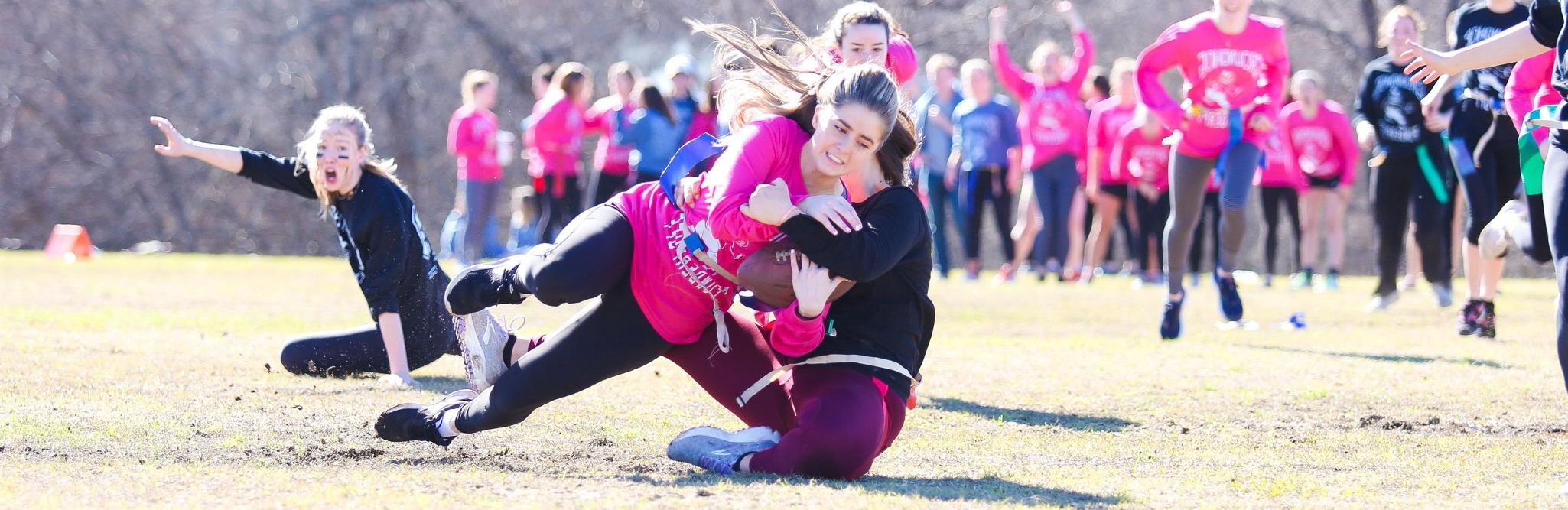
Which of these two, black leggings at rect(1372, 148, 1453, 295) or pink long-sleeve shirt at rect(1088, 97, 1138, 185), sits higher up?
pink long-sleeve shirt at rect(1088, 97, 1138, 185)

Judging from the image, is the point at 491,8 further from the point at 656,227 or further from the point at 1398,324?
the point at 656,227

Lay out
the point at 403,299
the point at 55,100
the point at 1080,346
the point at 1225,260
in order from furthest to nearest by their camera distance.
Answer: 1. the point at 55,100
2. the point at 1225,260
3. the point at 1080,346
4. the point at 403,299

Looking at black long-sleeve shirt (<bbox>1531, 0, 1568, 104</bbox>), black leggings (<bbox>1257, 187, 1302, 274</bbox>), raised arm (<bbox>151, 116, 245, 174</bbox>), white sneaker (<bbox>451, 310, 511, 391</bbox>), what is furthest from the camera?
black leggings (<bbox>1257, 187, 1302, 274</bbox>)

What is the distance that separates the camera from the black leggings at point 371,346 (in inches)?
259

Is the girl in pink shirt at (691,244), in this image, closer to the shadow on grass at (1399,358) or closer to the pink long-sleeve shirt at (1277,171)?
the shadow on grass at (1399,358)

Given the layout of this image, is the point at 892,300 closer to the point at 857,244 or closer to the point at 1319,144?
the point at 857,244

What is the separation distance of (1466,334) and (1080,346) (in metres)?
2.24

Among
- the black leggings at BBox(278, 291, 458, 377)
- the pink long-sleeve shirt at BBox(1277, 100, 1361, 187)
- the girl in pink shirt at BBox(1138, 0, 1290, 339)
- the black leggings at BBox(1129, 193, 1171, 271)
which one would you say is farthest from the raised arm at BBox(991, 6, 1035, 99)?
the black leggings at BBox(278, 291, 458, 377)

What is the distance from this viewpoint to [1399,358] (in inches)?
309

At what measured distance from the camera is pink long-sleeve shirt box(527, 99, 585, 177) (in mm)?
15016

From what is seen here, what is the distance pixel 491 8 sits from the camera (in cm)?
2386

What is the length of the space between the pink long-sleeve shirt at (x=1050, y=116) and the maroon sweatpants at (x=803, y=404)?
9.54m

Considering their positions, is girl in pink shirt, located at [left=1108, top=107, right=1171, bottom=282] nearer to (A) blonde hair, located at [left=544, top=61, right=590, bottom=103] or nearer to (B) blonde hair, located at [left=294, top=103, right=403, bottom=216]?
(A) blonde hair, located at [left=544, top=61, right=590, bottom=103]

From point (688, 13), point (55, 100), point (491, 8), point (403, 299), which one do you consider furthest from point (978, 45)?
point (403, 299)
